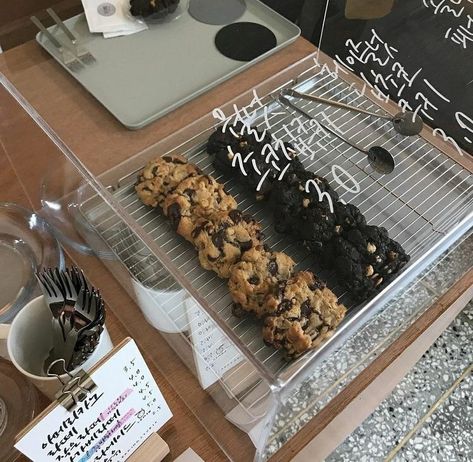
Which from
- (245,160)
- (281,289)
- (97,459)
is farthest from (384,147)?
(97,459)

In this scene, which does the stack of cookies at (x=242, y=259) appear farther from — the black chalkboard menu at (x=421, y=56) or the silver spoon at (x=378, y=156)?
the black chalkboard menu at (x=421, y=56)

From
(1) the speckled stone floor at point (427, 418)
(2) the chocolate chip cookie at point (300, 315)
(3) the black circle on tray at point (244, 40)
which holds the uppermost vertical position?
(3) the black circle on tray at point (244, 40)

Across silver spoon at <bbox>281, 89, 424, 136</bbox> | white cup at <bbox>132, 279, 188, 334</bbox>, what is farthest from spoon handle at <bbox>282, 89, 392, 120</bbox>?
white cup at <bbox>132, 279, 188, 334</bbox>

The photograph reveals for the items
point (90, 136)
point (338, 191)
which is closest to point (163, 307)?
point (338, 191)

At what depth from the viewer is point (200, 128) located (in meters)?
0.88

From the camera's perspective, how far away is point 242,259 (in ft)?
2.28

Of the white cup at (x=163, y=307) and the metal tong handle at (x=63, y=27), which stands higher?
the metal tong handle at (x=63, y=27)

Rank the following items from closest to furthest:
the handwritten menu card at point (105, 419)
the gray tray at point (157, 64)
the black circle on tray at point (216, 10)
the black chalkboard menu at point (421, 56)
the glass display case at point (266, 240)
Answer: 1. the handwritten menu card at point (105, 419)
2. the glass display case at point (266, 240)
3. the black chalkboard menu at point (421, 56)
4. the gray tray at point (157, 64)
5. the black circle on tray at point (216, 10)

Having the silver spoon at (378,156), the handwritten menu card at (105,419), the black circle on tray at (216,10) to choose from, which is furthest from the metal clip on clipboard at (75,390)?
the black circle on tray at (216,10)

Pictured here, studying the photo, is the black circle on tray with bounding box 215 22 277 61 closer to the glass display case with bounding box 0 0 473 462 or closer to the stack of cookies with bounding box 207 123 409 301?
the glass display case with bounding box 0 0 473 462

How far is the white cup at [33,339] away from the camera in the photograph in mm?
547

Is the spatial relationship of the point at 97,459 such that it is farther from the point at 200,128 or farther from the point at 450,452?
the point at 450,452

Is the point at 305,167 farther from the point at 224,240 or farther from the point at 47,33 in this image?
the point at 47,33

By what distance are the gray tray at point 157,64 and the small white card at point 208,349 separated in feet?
1.58
